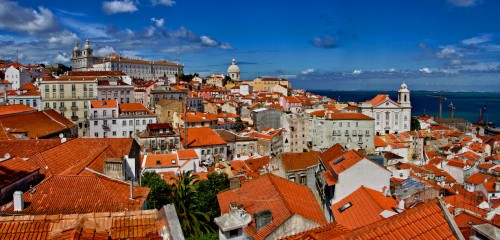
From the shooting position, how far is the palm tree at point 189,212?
68.7 feet

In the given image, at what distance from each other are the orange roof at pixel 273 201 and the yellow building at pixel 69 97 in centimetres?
4717

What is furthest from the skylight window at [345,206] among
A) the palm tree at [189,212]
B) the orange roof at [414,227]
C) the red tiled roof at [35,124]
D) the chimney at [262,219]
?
the red tiled roof at [35,124]

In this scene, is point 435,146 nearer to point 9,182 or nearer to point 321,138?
point 321,138

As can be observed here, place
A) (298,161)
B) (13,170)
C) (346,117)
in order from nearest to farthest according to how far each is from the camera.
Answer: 1. (13,170)
2. (298,161)
3. (346,117)

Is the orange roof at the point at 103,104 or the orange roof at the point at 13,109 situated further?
the orange roof at the point at 103,104

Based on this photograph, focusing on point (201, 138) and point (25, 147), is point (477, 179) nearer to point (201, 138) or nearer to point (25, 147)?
point (201, 138)

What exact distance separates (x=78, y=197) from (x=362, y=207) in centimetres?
1042

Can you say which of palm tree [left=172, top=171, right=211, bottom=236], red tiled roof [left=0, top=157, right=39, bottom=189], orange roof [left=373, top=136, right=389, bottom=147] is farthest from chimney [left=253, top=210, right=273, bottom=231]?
orange roof [left=373, top=136, right=389, bottom=147]

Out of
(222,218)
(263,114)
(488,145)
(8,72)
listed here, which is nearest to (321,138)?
(263,114)

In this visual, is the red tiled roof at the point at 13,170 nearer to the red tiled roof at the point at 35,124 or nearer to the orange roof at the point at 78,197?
the orange roof at the point at 78,197

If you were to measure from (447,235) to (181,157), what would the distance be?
33.8 meters

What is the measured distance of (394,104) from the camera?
77.7 m

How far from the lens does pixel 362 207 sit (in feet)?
52.7

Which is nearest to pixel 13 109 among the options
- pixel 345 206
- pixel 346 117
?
pixel 346 117
